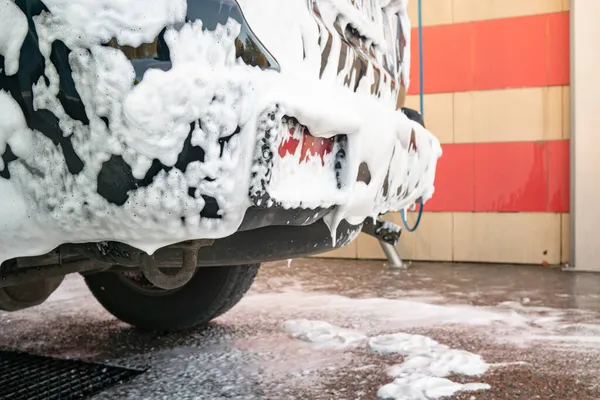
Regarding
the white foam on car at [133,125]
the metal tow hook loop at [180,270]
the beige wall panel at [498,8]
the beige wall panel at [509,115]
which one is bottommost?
the metal tow hook loop at [180,270]

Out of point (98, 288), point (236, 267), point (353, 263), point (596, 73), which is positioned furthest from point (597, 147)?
point (98, 288)

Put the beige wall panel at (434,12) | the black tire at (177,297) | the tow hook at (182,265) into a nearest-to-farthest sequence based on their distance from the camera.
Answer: the tow hook at (182,265) → the black tire at (177,297) → the beige wall panel at (434,12)

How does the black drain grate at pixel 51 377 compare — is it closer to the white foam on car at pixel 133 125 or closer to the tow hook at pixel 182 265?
the tow hook at pixel 182 265

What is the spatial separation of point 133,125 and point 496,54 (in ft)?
12.6

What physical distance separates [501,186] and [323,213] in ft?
10.9

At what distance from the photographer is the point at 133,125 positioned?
773 millimetres

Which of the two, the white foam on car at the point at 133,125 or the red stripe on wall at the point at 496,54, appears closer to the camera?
the white foam on car at the point at 133,125

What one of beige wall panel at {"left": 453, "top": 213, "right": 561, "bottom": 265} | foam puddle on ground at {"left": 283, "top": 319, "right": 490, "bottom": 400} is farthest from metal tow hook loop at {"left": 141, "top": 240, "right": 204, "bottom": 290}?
beige wall panel at {"left": 453, "top": 213, "right": 561, "bottom": 265}

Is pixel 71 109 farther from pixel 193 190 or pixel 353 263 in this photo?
pixel 353 263

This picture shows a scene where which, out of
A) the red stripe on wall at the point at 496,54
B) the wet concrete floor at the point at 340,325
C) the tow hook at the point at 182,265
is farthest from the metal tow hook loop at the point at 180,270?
the red stripe on wall at the point at 496,54

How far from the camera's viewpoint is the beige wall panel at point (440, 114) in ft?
14.2

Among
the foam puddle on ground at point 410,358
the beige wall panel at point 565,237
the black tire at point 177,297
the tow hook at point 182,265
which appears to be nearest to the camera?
the tow hook at point 182,265

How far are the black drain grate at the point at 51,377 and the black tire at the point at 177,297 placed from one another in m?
0.36

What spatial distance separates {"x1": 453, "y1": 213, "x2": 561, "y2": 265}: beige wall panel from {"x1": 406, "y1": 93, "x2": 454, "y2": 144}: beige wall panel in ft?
1.95
